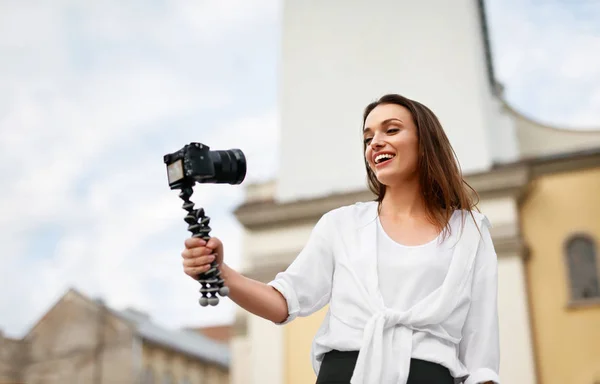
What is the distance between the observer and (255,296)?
1629 millimetres

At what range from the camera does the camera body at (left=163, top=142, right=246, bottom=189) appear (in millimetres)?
1431

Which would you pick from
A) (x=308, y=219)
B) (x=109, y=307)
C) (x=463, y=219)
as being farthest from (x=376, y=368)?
(x=109, y=307)

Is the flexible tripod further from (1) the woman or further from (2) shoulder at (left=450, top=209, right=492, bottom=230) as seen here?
(2) shoulder at (left=450, top=209, right=492, bottom=230)

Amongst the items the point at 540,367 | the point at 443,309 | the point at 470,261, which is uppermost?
the point at 540,367

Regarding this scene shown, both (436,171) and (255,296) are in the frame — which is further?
(436,171)

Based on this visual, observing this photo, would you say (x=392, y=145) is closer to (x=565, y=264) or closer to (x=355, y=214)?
(x=355, y=214)

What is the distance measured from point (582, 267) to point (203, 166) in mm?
9732

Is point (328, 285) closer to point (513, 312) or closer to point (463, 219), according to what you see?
point (463, 219)

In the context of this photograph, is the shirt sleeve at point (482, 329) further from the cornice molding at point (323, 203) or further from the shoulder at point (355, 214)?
the cornice molding at point (323, 203)

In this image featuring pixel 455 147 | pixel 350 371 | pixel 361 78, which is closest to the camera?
pixel 350 371

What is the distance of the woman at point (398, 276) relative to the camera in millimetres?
1549

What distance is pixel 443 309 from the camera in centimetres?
Result: 157

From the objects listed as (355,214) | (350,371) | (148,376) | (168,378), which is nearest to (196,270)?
(350,371)

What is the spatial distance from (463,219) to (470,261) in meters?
0.13
